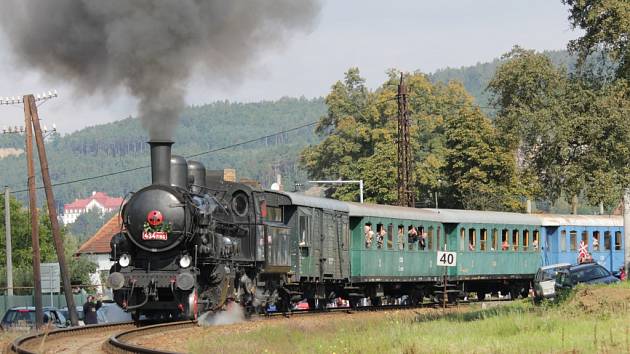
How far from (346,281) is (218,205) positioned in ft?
27.9

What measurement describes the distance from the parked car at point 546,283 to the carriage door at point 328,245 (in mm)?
6138

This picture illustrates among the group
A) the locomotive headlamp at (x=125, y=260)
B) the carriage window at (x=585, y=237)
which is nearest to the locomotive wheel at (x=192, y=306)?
the locomotive headlamp at (x=125, y=260)

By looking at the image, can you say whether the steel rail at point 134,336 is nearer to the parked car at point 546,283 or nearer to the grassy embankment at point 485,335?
the grassy embankment at point 485,335

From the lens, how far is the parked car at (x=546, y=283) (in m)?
32.4

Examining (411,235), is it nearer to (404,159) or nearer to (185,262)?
(404,159)

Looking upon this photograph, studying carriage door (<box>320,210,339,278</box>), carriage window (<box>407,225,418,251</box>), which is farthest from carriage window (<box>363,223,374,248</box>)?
carriage window (<box>407,225,418,251</box>)

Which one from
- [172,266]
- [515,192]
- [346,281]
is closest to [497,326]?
[172,266]

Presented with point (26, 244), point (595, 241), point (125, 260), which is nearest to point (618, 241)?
point (595, 241)

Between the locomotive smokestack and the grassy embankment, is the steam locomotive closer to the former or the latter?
the locomotive smokestack

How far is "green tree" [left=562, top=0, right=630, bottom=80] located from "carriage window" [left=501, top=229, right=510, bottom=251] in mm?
7612

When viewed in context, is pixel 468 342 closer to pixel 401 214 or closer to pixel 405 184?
pixel 401 214

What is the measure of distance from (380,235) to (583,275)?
6650mm

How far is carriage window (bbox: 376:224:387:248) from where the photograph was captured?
112 feet

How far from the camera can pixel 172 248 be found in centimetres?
2417
